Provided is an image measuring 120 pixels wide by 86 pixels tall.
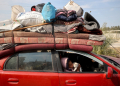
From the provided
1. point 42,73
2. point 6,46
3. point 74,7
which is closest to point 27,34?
point 6,46

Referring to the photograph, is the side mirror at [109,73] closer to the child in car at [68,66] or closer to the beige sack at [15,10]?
the child in car at [68,66]

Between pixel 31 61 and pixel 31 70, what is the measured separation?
0.18 meters

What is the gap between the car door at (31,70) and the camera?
72.7 inches

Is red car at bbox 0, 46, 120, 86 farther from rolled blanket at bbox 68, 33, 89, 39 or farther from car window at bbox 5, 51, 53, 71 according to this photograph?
rolled blanket at bbox 68, 33, 89, 39

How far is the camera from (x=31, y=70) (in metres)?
1.95

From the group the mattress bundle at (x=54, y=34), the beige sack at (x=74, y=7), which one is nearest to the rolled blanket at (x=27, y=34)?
the mattress bundle at (x=54, y=34)

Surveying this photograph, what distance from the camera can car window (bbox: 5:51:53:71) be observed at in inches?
78.4

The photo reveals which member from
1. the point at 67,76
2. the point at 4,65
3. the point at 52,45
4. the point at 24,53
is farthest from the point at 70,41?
the point at 4,65

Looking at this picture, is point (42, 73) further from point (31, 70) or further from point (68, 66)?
point (68, 66)

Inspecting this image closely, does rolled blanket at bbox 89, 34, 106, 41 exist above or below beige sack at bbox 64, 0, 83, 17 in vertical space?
below

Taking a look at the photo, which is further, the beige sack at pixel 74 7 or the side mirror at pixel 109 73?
the beige sack at pixel 74 7

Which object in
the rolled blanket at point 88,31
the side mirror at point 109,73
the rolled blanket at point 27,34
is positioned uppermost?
the rolled blanket at point 88,31

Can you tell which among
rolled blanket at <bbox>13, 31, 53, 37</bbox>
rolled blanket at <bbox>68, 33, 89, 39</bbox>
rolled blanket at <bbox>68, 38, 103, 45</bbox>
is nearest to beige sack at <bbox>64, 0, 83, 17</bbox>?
rolled blanket at <bbox>68, 33, 89, 39</bbox>

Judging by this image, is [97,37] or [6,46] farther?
[97,37]
